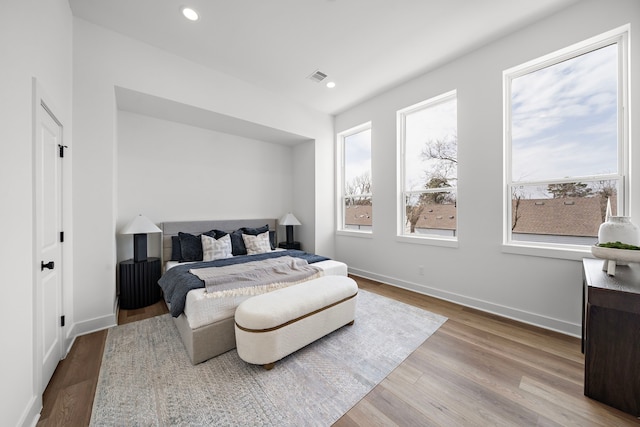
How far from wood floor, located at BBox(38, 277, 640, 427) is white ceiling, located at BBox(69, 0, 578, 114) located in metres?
3.19

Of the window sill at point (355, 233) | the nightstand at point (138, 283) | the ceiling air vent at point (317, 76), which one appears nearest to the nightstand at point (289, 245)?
the window sill at point (355, 233)

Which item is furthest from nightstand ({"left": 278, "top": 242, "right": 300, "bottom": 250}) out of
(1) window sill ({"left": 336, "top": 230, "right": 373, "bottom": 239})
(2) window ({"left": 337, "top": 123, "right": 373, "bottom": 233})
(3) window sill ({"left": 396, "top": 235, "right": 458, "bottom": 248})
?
(3) window sill ({"left": 396, "top": 235, "right": 458, "bottom": 248})

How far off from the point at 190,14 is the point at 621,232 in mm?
4188

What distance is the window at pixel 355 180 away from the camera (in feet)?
14.4

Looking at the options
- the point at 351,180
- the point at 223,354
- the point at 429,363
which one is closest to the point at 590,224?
the point at 429,363

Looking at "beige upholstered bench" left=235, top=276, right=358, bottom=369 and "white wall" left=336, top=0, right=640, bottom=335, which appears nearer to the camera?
"beige upholstered bench" left=235, top=276, right=358, bottom=369

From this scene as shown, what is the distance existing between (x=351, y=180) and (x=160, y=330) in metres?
3.72

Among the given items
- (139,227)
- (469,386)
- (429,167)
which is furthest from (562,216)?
(139,227)

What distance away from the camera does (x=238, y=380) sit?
Answer: 5.72 feet

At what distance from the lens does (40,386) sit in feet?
4.93

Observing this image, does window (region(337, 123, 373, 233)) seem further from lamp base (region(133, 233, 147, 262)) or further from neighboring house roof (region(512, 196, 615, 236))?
lamp base (region(133, 233, 147, 262))

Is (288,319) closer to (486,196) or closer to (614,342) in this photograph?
(614,342)

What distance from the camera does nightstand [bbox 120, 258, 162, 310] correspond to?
289cm

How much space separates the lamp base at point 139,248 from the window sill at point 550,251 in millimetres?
4402
